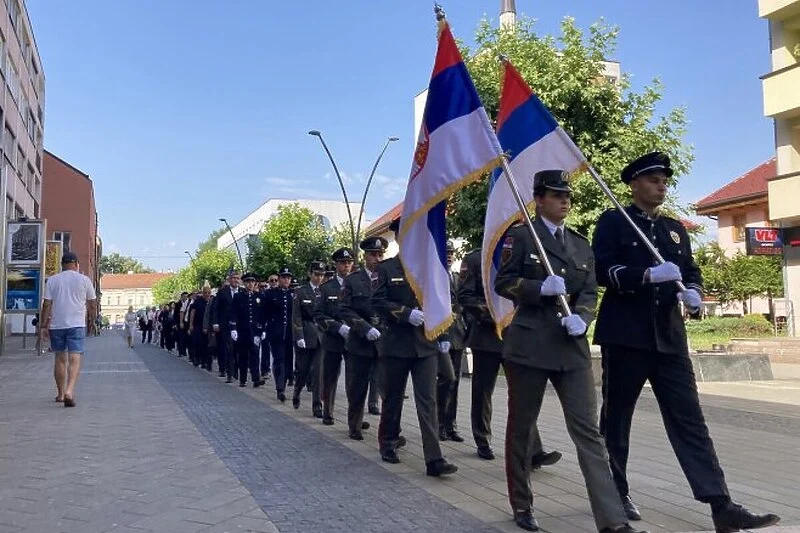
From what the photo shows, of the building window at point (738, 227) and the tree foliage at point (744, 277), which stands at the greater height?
the building window at point (738, 227)

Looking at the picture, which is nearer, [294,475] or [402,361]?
[294,475]

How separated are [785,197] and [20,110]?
3752 cm

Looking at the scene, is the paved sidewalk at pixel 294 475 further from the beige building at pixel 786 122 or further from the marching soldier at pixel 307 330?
the beige building at pixel 786 122

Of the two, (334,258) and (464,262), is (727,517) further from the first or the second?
(334,258)

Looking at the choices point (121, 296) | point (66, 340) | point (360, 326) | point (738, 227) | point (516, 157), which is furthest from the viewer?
point (121, 296)

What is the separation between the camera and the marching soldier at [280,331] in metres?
13.0

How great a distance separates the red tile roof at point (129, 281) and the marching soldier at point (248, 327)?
6528 inches

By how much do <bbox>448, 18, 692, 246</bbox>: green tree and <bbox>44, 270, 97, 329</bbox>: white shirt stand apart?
46.8 feet

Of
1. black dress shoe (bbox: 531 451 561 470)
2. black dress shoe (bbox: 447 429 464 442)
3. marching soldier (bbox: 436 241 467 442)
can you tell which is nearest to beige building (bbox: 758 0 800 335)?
marching soldier (bbox: 436 241 467 442)

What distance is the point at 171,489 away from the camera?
623 centimetres

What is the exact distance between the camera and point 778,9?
25.8m

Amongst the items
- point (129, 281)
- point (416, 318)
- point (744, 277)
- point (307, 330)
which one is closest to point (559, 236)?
point (416, 318)

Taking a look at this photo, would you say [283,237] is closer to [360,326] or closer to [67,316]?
[67,316]

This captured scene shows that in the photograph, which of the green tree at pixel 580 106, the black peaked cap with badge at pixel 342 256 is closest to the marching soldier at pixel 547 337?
the black peaked cap with badge at pixel 342 256
